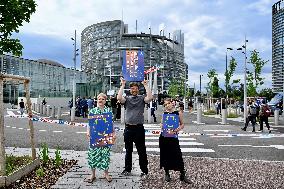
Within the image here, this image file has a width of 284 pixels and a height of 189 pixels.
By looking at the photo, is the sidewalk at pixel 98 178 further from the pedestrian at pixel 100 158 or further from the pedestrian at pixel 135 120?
the pedestrian at pixel 135 120

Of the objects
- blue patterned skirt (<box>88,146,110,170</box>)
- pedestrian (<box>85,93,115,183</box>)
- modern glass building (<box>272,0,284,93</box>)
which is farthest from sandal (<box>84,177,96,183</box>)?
modern glass building (<box>272,0,284,93</box>)

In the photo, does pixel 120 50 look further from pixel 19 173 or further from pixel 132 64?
pixel 19 173

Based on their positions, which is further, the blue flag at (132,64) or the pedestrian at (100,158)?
the blue flag at (132,64)

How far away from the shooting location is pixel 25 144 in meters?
12.9

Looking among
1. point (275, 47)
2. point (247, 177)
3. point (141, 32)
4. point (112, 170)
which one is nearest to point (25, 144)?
point (112, 170)

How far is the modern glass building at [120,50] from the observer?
141m

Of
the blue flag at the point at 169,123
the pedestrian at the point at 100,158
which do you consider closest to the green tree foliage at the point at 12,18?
the pedestrian at the point at 100,158

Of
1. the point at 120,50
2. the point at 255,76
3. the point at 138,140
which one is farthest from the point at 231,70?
the point at 120,50

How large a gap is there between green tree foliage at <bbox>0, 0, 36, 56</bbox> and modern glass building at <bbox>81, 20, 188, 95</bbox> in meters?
125

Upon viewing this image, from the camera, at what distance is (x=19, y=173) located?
6773 mm

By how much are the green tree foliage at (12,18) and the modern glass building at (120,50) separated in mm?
124722

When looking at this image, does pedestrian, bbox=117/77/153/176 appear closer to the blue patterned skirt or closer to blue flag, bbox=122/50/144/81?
the blue patterned skirt

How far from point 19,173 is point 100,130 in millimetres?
1566

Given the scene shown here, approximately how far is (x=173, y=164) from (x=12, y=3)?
13.0ft
